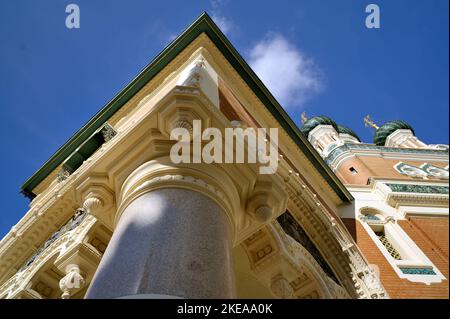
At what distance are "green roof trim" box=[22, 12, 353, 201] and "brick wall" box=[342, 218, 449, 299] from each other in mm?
1889

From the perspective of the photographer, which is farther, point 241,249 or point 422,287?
point 422,287

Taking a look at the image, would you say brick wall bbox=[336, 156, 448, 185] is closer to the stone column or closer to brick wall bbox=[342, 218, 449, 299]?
brick wall bbox=[342, 218, 449, 299]

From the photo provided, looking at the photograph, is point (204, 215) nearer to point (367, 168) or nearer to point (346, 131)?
point (367, 168)

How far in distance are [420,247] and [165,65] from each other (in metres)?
9.07

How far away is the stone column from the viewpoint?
288 cm

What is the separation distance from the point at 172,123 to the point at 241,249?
3073 mm

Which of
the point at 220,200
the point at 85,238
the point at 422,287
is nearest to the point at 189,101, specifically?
the point at 220,200

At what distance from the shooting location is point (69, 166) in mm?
9953

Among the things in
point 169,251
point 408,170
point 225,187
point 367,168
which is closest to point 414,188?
point 408,170

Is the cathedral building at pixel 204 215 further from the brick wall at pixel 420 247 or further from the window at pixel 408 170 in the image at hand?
the window at pixel 408 170

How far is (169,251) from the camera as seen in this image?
3082 millimetres
